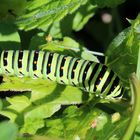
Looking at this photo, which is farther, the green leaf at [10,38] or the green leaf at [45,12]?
the green leaf at [10,38]

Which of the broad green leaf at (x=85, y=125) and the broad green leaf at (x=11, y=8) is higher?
the broad green leaf at (x=11, y=8)

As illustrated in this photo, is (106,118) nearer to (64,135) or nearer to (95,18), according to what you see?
(64,135)

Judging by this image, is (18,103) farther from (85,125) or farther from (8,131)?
(8,131)

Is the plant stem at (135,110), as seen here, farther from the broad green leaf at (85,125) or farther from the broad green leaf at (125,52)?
the broad green leaf at (125,52)

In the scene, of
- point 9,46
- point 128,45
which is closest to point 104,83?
point 128,45

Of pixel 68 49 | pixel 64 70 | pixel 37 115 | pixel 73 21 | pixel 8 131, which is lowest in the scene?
pixel 37 115

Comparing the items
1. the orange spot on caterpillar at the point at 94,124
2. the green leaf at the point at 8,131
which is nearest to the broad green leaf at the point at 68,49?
the orange spot on caterpillar at the point at 94,124

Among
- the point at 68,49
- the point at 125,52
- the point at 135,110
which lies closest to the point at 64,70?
the point at 68,49
